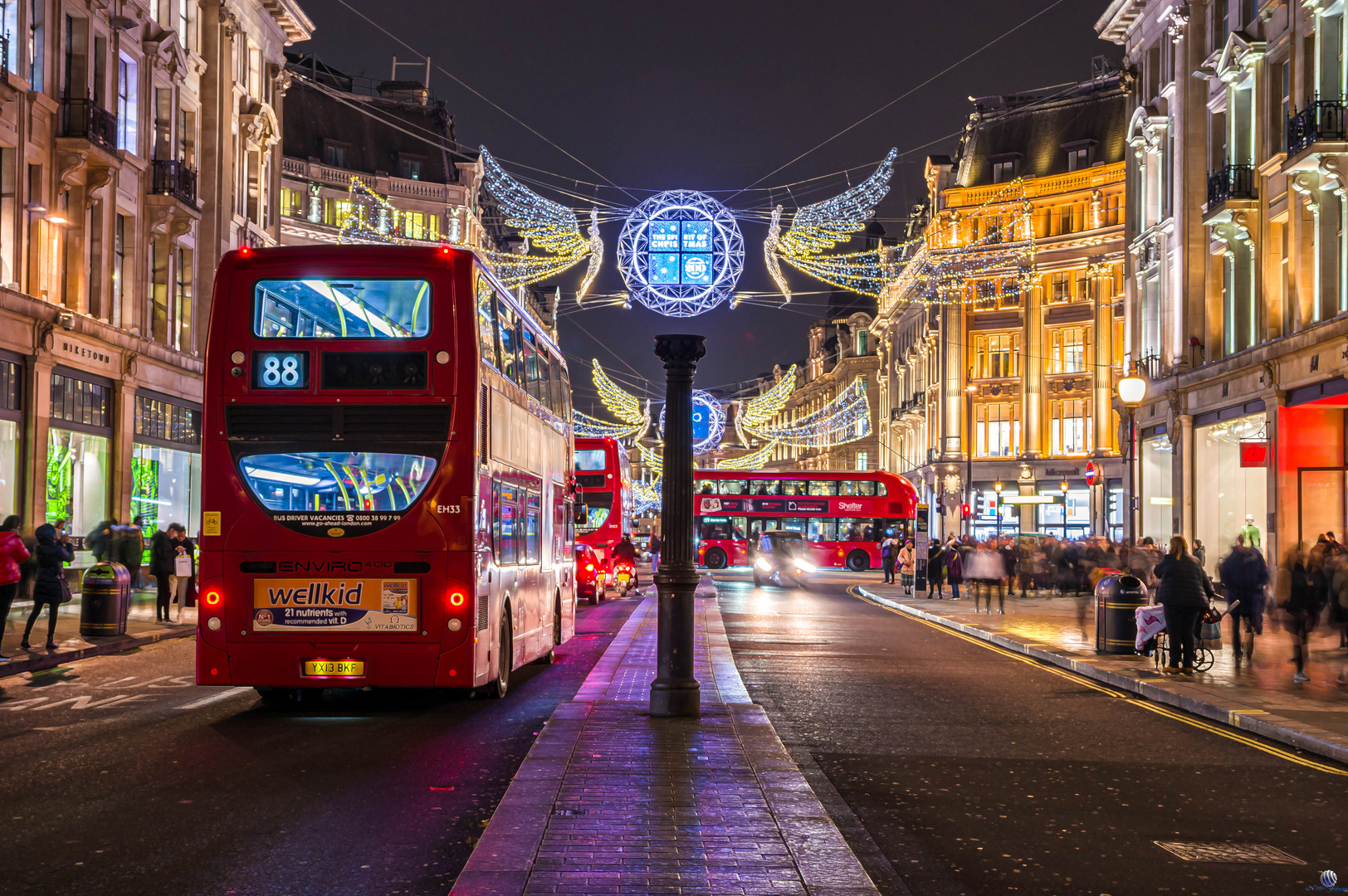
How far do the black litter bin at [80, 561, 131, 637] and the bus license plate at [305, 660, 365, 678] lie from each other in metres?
8.67

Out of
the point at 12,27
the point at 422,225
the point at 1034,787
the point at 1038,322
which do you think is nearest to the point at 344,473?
the point at 1034,787

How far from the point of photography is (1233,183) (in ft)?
100

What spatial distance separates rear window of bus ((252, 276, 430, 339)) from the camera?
11.2 metres

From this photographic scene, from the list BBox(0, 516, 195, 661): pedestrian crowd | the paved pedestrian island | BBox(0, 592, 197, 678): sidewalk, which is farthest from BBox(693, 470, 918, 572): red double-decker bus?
the paved pedestrian island

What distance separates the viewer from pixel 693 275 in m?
11.6

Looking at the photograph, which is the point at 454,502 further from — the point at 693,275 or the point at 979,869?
the point at 979,869

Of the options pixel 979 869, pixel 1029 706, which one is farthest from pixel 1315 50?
pixel 979 869

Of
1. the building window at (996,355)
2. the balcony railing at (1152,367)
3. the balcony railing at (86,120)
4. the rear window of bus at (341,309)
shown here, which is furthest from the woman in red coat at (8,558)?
the building window at (996,355)

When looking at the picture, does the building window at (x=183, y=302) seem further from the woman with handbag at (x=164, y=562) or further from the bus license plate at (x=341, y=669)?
the bus license plate at (x=341, y=669)

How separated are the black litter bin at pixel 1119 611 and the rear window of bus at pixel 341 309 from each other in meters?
10.6

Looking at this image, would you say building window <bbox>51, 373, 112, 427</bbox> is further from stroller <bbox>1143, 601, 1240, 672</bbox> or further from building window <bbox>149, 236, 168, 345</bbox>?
stroller <bbox>1143, 601, 1240, 672</bbox>

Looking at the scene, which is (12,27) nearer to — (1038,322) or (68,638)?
(68,638)

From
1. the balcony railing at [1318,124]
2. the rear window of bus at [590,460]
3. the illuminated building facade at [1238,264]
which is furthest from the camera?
the rear window of bus at [590,460]

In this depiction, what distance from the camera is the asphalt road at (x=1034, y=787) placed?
6.58 metres
